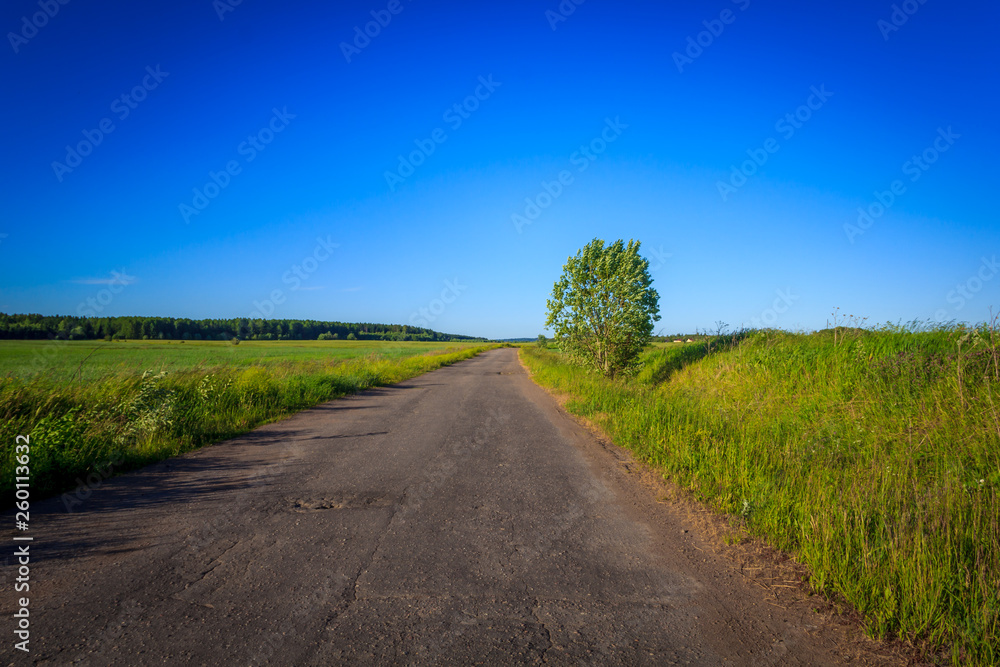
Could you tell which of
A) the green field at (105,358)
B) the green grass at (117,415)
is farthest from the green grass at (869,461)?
the green field at (105,358)

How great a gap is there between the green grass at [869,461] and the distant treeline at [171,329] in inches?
531

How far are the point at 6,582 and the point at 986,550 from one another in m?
6.85

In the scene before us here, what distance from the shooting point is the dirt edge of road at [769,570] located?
2.47 m

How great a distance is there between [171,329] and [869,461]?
88.0 meters

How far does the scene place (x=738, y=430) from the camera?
6.58 m

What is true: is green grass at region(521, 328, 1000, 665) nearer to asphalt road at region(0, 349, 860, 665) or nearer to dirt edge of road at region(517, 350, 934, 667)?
dirt edge of road at region(517, 350, 934, 667)

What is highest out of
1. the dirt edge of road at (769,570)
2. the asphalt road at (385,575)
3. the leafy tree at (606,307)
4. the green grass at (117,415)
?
the leafy tree at (606,307)

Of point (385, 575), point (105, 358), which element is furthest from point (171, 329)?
point (385, 575)

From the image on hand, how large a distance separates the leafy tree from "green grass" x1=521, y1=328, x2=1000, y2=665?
168 inches

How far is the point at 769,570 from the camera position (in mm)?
3395

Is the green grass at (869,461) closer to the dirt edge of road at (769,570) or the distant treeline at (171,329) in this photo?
Result: the dirt edge of road at (769,570)

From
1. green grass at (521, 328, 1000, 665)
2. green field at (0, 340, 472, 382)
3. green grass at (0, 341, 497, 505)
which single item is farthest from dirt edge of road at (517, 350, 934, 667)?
green field at (0, 340, 472, 382)

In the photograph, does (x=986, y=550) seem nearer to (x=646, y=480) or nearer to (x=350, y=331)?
(x=646, y=480)

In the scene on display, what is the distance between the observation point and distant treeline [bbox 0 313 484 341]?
3834 centimetres
